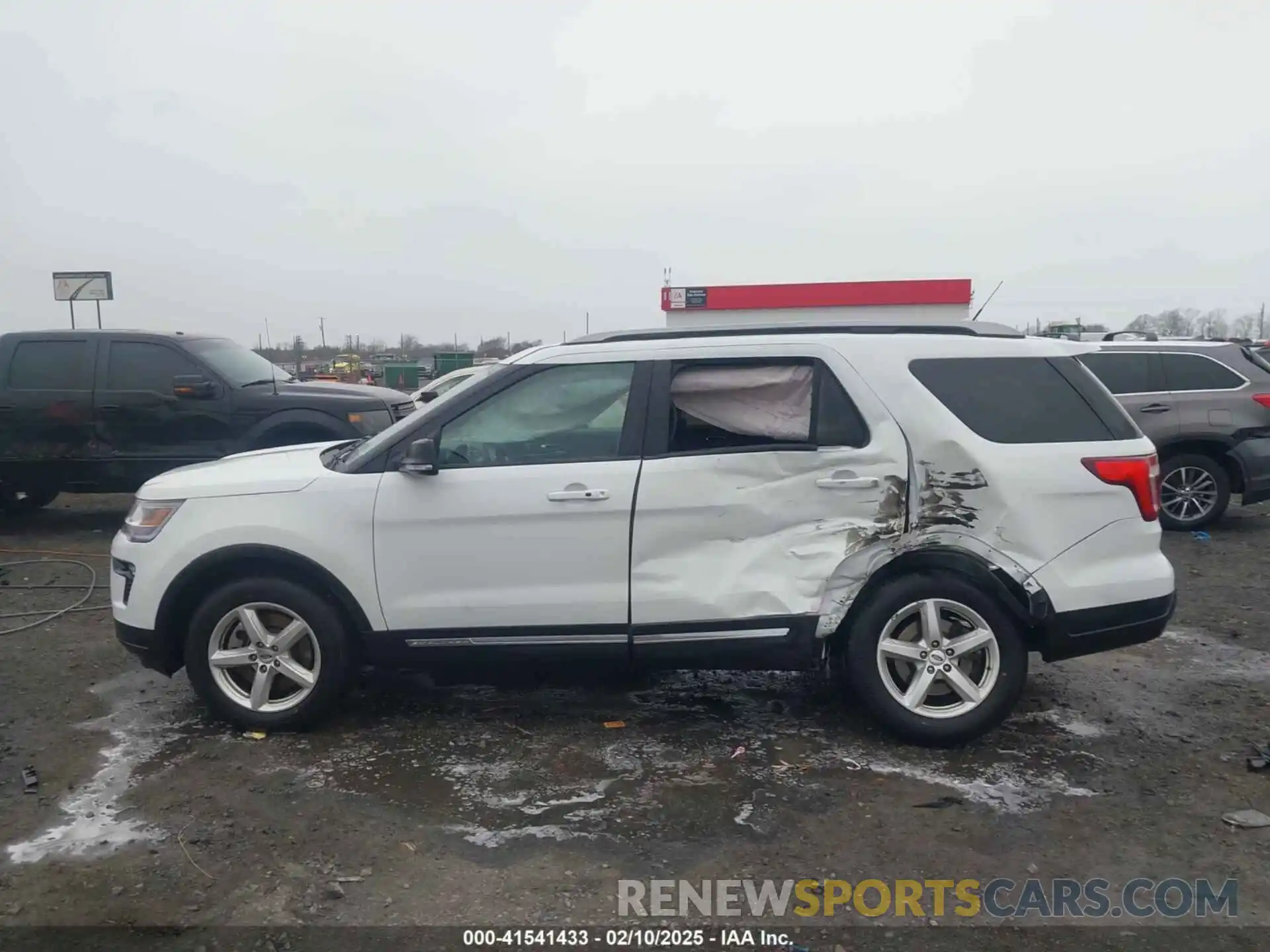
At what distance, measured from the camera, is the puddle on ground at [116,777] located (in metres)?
3.52

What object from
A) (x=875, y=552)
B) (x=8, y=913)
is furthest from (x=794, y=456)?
(x=8, y=913)

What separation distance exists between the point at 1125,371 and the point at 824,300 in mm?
15698

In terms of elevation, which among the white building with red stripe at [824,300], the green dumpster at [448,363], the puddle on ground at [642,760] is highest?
the white building with red stripe at [824,300]

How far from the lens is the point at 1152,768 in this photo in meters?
4.08

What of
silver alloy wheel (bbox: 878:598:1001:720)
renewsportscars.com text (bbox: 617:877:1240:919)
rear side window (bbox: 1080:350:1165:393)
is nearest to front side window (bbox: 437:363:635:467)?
silver alloy wheel (bbox: 878:598:1001:720)

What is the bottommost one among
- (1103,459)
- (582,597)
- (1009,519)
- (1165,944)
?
(1165,944)

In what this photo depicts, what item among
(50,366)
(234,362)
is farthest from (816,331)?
(50,366)

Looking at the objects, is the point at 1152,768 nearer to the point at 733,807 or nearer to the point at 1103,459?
the point at 1103,459

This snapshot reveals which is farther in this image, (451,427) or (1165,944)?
(451,427)

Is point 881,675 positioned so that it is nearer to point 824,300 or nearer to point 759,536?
point 759,536

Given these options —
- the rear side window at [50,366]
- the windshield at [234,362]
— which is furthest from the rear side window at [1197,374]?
the rear side window at [50,366]

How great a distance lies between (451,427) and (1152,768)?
3451 millimetres

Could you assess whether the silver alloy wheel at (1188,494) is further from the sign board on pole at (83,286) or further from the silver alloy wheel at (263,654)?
the sign board on pole at (83,286)

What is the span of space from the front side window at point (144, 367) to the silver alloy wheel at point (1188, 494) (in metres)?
9.44
